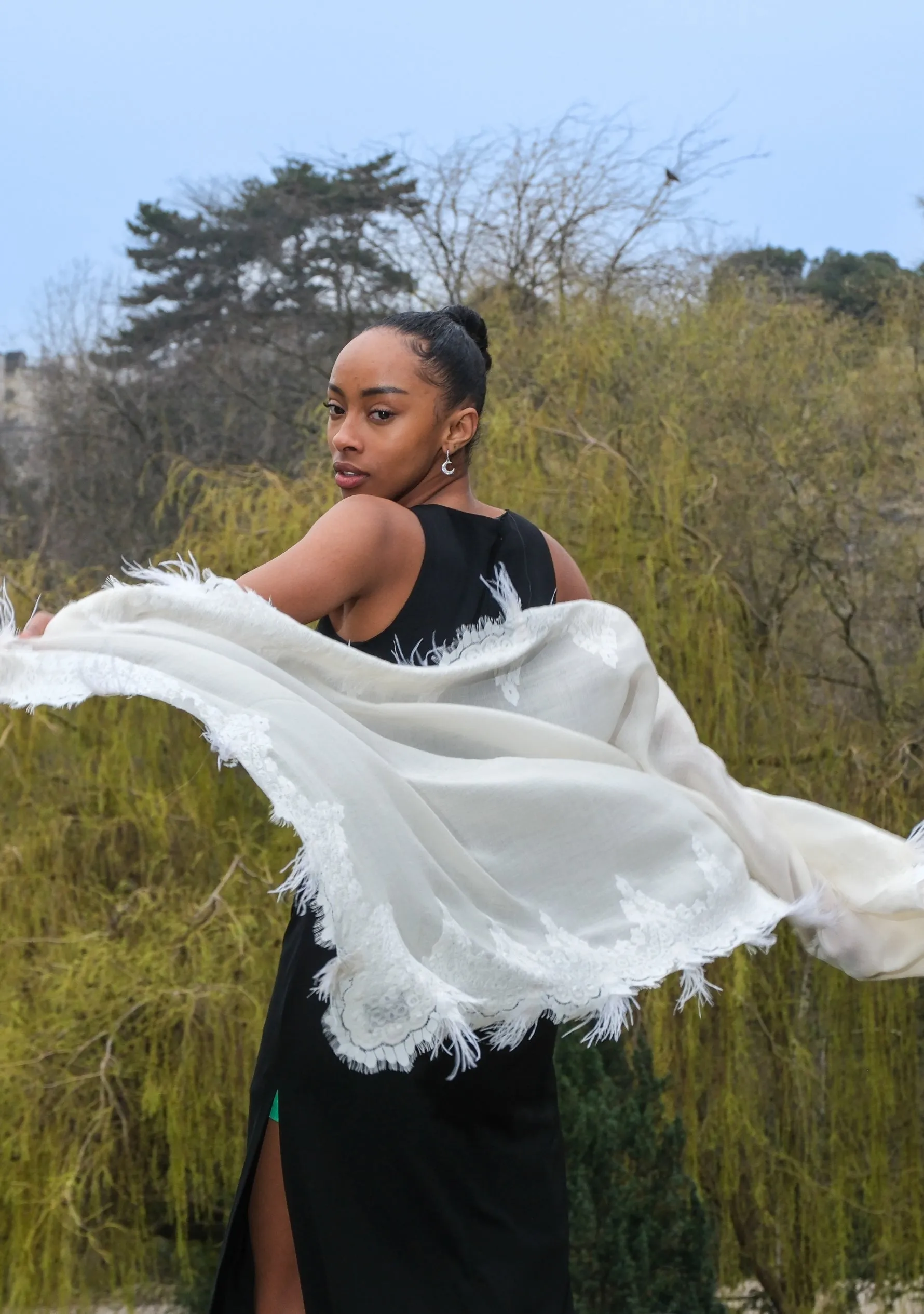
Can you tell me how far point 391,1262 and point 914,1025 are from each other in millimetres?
3032

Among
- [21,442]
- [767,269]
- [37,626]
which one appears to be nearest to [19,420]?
[21,442]

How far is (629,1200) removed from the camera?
384 cm

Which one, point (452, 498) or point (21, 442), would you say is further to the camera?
point (21, 442)

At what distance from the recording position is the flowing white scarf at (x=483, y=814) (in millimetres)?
1321

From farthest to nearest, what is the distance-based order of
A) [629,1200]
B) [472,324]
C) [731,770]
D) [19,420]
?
[19,420] < [731,770] < [629,1200] < [472,324]

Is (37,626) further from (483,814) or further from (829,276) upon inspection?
(829,276)

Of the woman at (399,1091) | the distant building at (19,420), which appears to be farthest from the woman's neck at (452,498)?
the distant building at (19,420)

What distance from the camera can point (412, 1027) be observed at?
1315 millimetres

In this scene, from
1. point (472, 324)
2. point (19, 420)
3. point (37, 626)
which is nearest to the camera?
point (37, 626)

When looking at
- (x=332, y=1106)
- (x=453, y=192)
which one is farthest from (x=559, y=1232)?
(x=453, y=192)

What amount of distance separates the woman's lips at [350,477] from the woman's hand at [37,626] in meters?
0.34

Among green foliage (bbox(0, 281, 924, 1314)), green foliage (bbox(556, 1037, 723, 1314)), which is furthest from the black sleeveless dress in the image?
green foliage (bbox(556, 1037, 723, 1314))

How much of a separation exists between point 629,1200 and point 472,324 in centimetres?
283

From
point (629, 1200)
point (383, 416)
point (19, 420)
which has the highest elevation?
point (19, 420)
